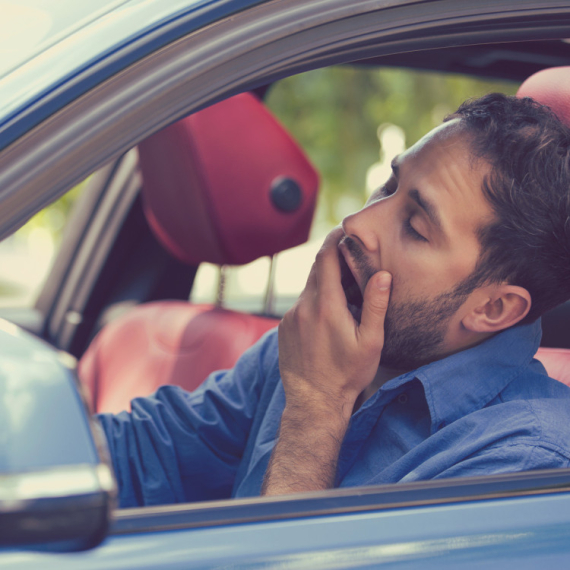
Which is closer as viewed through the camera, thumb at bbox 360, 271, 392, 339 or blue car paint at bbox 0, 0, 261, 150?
blue car paint at bbox 0, 0, 261, 150

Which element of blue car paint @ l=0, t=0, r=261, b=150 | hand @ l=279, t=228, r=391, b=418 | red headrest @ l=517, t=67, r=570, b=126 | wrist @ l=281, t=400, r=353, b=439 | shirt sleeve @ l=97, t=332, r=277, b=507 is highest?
blue car paint @ l=0, t=0, r=261, b=150

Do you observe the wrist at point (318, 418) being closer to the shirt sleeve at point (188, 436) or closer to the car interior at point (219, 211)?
the shirt sleeve at point (188, 436)

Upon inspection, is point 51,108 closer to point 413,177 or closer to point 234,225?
point 413,177

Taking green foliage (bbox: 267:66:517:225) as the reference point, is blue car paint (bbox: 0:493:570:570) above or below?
below

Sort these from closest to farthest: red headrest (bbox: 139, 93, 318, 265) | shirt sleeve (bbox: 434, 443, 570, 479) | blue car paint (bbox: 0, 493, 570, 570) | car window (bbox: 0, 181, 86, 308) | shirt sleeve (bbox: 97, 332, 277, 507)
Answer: blue car paint (bbox: 0, 493, 570, 570) → shirt sleeve (bbox: 434, 443, 570, 479) → shirt sleeve (bbox: 97, 332, 277, 507) → red headrest (bbox: 139, 93, 318, 265) → car window (bbox: 0, 181, 86, 308)

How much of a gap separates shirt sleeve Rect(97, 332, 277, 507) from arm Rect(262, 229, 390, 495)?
0.27m

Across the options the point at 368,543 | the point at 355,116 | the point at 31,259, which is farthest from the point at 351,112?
the point at 368,543

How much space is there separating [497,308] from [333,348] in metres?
0.32

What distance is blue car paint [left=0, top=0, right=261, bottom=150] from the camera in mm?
787

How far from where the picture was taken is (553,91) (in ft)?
4.92

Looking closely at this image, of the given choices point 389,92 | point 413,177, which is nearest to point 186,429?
point 413,177

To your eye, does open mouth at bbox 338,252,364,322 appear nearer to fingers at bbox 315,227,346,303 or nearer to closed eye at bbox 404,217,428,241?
fingers at bbox 315,227,346,303

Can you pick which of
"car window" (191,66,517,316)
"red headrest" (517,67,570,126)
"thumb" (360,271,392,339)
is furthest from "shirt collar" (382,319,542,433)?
"car window" (191,66,517,316)

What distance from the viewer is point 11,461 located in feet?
2.14
